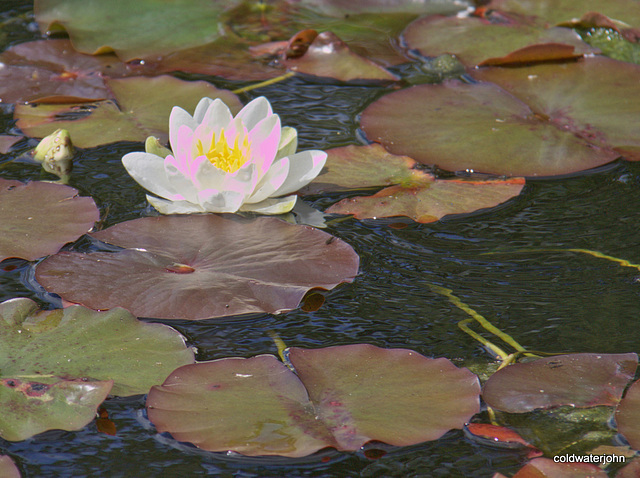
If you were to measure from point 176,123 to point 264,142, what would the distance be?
0.24 meters

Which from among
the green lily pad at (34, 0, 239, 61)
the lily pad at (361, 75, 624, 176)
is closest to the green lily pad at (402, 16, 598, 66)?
the lily pad at (361, 75, 624, 176)

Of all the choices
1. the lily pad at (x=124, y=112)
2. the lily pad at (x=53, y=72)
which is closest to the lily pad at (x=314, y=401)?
the lily pad at (x=124, y=112)

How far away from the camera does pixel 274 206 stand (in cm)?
178

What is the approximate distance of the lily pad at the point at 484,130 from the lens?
2018 millimetres

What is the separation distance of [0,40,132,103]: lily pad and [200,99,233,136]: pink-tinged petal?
792 millimetres

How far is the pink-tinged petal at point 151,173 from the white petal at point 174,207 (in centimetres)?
2

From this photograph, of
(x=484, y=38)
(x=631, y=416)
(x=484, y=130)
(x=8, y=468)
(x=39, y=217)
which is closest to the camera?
(x=8, y=468)

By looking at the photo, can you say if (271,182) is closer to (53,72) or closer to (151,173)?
(151,173)

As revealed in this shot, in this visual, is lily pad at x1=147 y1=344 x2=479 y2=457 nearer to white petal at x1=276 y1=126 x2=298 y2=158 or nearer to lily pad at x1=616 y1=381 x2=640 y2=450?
Result: lily pad at x1=616 y1=381 x2=640 y2=450

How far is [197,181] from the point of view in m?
1.72

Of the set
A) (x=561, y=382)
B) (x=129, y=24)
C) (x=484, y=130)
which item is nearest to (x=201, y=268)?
(x=561, y=382)

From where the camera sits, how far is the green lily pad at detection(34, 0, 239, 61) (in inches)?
106

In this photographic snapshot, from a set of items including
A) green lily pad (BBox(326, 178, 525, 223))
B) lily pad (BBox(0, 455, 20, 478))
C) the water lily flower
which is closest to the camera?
lily pad (BBox(0, 455, 20, 478))

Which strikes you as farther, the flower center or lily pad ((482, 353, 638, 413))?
the flower center
